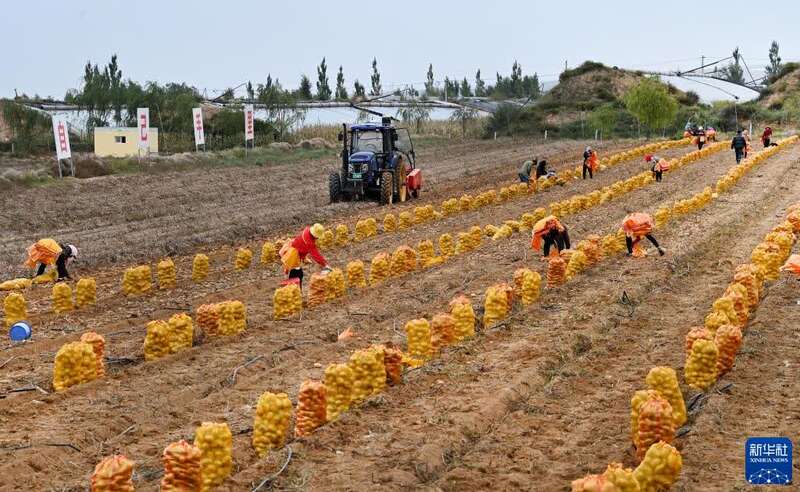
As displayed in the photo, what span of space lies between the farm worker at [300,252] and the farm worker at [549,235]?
13.3 feet

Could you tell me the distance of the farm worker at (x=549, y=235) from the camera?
658 inches

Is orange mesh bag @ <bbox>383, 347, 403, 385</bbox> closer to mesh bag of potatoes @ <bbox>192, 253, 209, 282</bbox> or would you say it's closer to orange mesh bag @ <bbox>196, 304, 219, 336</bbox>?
orange mesh bag @ <bbox>196, 304, 219, 336</bbox>

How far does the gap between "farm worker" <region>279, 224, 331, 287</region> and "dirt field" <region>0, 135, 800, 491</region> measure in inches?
25.2

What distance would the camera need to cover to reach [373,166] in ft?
87.8

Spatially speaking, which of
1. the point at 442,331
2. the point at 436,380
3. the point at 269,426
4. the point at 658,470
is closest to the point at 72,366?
Answer: the point at 269,426

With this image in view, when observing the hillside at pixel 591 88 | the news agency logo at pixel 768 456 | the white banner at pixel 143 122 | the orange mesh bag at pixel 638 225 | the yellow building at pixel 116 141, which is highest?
the hillside at pixel 591 88

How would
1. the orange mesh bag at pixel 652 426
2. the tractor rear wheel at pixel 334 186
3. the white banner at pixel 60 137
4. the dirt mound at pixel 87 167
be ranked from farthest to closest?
the dirt mound at pixel 87 167
the white banner at pixel 60 137
the tractor rear wheel at pixel 334 186
the orange mesh bag at pixel 652 426

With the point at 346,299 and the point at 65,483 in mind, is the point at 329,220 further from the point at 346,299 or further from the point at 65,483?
the point at 65,483

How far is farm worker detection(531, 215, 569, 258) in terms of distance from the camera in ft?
54.9

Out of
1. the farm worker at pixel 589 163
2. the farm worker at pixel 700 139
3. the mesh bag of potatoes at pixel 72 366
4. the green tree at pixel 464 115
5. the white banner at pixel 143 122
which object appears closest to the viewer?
the mesh bag of potatoes at pixel 72 366

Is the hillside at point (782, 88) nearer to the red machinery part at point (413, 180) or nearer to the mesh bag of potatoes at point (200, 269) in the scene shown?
the red machinery part at point (413, 180)

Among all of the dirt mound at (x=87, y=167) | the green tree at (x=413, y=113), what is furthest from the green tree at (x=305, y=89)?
the dirt mound at (x=87, y=167)

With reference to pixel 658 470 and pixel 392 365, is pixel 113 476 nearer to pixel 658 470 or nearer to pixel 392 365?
pixel 392 365

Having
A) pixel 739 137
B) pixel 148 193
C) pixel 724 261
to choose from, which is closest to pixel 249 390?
pixel 724 261
